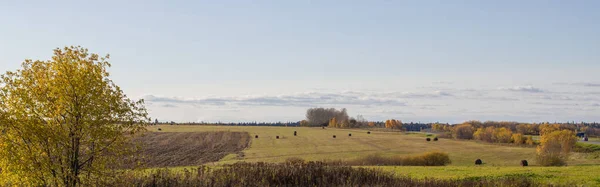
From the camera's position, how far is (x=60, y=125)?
1688cm

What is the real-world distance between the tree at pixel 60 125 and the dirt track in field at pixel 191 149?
2845 cm

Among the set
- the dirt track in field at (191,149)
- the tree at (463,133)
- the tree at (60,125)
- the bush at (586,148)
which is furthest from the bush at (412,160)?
the tree at (463,133)

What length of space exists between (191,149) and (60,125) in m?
53.1

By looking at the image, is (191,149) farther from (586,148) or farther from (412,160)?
(586,148)

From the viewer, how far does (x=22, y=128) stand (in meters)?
16.4

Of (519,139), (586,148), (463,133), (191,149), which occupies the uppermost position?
(463,133)

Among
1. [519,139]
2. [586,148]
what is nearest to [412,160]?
[586,148]

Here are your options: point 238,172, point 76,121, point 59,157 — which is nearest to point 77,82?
point 76,121

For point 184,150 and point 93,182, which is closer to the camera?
point 93,182

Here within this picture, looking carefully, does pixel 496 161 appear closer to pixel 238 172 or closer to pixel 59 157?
pixel 238 172

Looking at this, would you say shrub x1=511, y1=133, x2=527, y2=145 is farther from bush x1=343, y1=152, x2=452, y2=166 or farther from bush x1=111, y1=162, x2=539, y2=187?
bush x1=111, y1=162, x2=539, y2=187

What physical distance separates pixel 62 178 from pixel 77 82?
3.11 m

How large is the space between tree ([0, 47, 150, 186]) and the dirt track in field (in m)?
28.4

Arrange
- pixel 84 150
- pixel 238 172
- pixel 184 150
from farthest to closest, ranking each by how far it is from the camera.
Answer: pixel 184 150 → pixel 238 172 → pixel 84 150
